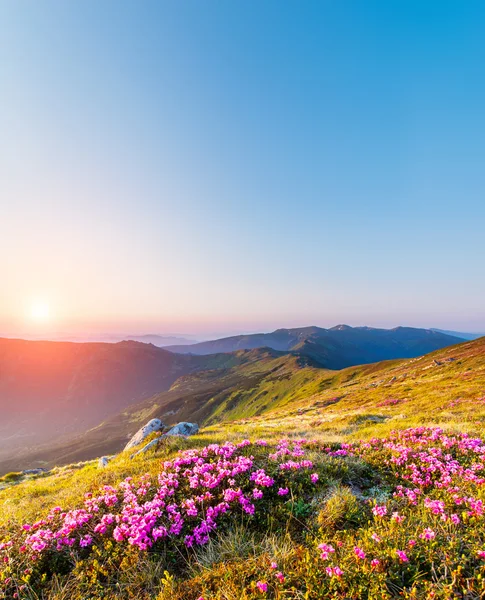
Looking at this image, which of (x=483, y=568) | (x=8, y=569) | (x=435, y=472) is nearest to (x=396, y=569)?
(x=483, y=568)

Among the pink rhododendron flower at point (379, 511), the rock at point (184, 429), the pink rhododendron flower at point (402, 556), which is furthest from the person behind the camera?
the rock at point (184, 429)

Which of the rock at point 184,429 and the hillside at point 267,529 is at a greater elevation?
the hillside at point 267,529

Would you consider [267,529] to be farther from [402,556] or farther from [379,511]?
[402,556]

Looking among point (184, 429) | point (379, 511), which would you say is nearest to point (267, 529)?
point (379, 511)

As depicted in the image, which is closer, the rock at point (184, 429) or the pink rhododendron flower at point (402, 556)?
the pink rhododendron flower at point (402, 556)

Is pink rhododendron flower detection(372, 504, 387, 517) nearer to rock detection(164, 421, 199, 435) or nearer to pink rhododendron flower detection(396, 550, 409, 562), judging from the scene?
pink rhododendron flower detection(396, 550, 409, 562)

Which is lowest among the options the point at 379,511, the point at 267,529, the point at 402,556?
the point at 267,529

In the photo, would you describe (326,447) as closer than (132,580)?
No

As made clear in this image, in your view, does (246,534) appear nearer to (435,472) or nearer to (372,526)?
(372,526)

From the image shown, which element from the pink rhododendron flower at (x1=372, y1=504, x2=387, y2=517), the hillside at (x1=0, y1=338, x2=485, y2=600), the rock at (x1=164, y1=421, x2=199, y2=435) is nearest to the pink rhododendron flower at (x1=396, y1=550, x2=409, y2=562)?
the hillside at (x1=0, y1=338, x2=485, y2=600)

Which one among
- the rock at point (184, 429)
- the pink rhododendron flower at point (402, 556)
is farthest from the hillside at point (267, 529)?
the rock at point (184, 429)

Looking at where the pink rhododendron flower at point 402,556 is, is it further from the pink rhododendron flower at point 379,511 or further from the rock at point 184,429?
the rock at point 184,429

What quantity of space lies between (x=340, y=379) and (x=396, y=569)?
156452 mm

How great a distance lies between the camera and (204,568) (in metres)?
4.79
